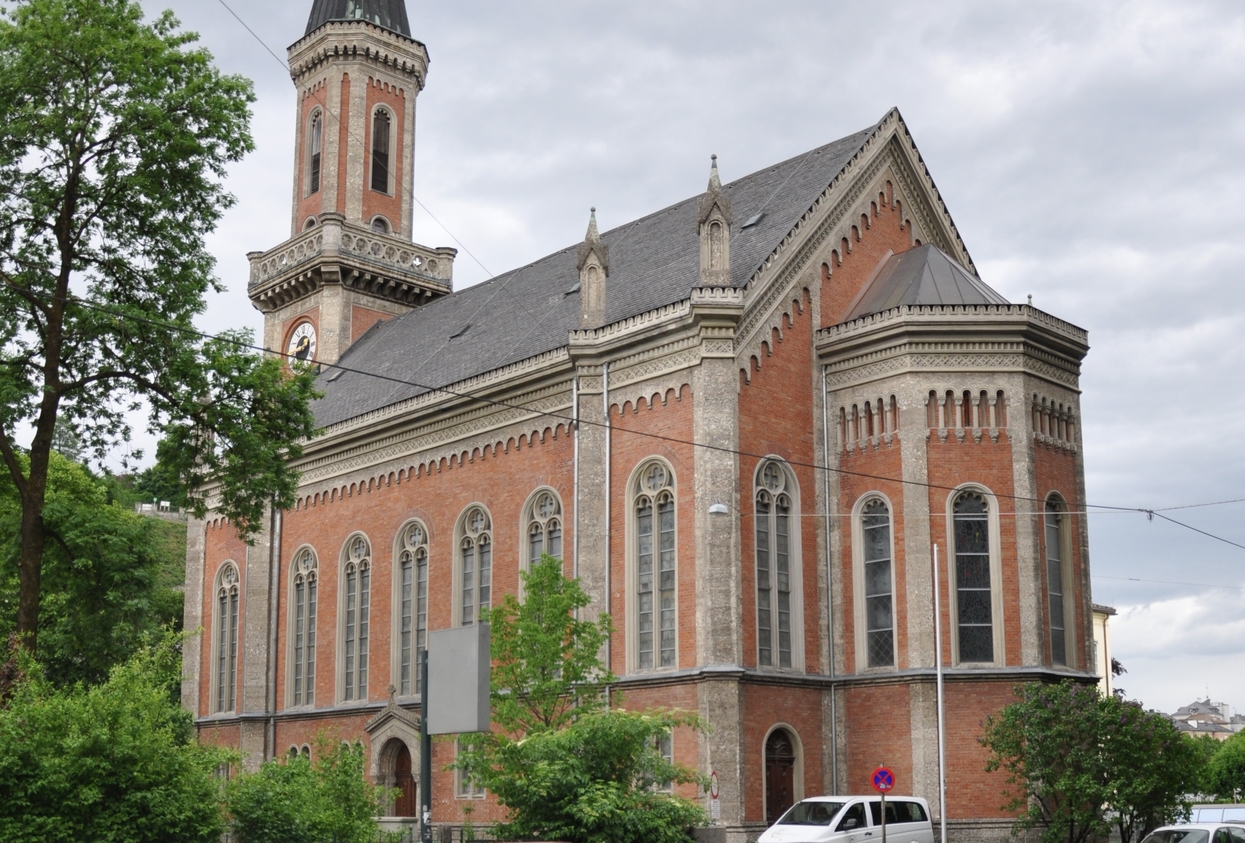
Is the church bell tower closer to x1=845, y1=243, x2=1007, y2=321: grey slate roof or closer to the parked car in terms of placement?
x1=845, y1=243, x2=1007, y2=321: grey slate roof

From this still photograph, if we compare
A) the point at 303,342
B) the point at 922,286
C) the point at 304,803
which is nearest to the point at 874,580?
the point at 922,286

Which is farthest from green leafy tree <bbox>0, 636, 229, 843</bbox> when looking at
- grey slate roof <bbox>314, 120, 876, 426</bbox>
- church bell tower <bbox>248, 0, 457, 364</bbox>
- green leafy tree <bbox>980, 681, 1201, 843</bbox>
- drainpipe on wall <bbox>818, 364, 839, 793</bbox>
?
church bell tower <bbox>248, 0, 457, 364</bbox>

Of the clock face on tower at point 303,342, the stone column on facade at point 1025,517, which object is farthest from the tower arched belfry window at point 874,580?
the clock face on tower at point 303,342

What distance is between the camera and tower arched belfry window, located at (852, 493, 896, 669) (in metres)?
33.2

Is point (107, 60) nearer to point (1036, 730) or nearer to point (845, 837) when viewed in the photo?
point (845, 837)

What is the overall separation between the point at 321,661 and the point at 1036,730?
2424 centimetres

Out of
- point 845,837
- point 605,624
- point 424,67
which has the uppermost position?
point 424,67

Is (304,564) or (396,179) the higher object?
(396,179)

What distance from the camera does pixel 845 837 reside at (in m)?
27.5

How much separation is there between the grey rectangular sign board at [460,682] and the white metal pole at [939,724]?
18862mm

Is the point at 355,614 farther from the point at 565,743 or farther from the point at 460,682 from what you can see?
the point at 460,682

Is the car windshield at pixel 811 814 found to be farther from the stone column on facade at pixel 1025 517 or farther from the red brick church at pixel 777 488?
the stone column on facade at pixel 1025 517

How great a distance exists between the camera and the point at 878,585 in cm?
3369

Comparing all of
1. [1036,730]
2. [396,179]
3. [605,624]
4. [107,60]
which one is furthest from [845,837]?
[396,179]
